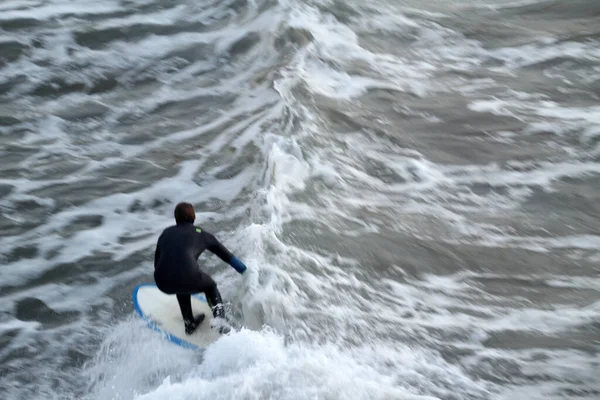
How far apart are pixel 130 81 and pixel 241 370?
734 cm

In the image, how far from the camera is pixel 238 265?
5.81m

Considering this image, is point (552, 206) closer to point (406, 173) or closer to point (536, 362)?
point (406, 173)

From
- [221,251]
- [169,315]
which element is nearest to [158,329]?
[169,315]

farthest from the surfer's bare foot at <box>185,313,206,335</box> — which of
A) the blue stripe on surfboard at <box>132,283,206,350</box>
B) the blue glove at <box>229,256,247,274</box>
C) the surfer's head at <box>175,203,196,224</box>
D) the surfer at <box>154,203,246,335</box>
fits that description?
the surfer's head at <box>175,203,196,224</box>

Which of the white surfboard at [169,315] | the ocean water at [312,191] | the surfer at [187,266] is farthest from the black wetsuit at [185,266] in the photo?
the ocean water at [312,191]

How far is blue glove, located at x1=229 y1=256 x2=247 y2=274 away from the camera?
19.0 feet

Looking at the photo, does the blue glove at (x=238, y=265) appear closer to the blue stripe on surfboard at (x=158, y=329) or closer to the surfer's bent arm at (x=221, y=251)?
the surfer's bent arm at (x=221, y=251)

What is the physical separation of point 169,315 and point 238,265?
75 cm

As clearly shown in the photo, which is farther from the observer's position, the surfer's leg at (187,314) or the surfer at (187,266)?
the surfer's leg at (187,314)

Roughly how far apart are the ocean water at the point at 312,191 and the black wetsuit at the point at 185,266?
30 centimetres

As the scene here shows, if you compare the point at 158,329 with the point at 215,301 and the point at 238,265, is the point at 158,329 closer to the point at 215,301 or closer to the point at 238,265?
the point at 215,301

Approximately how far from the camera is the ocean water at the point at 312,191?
5.33m

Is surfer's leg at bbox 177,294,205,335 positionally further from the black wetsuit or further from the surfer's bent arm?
the surfer's bent arm

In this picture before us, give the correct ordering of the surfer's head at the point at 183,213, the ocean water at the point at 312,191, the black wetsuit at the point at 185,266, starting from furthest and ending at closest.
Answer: the surfer's head at the point at 183,213, the black wetsuit at the point at 185,266, the ocean water at the point at 312,191
